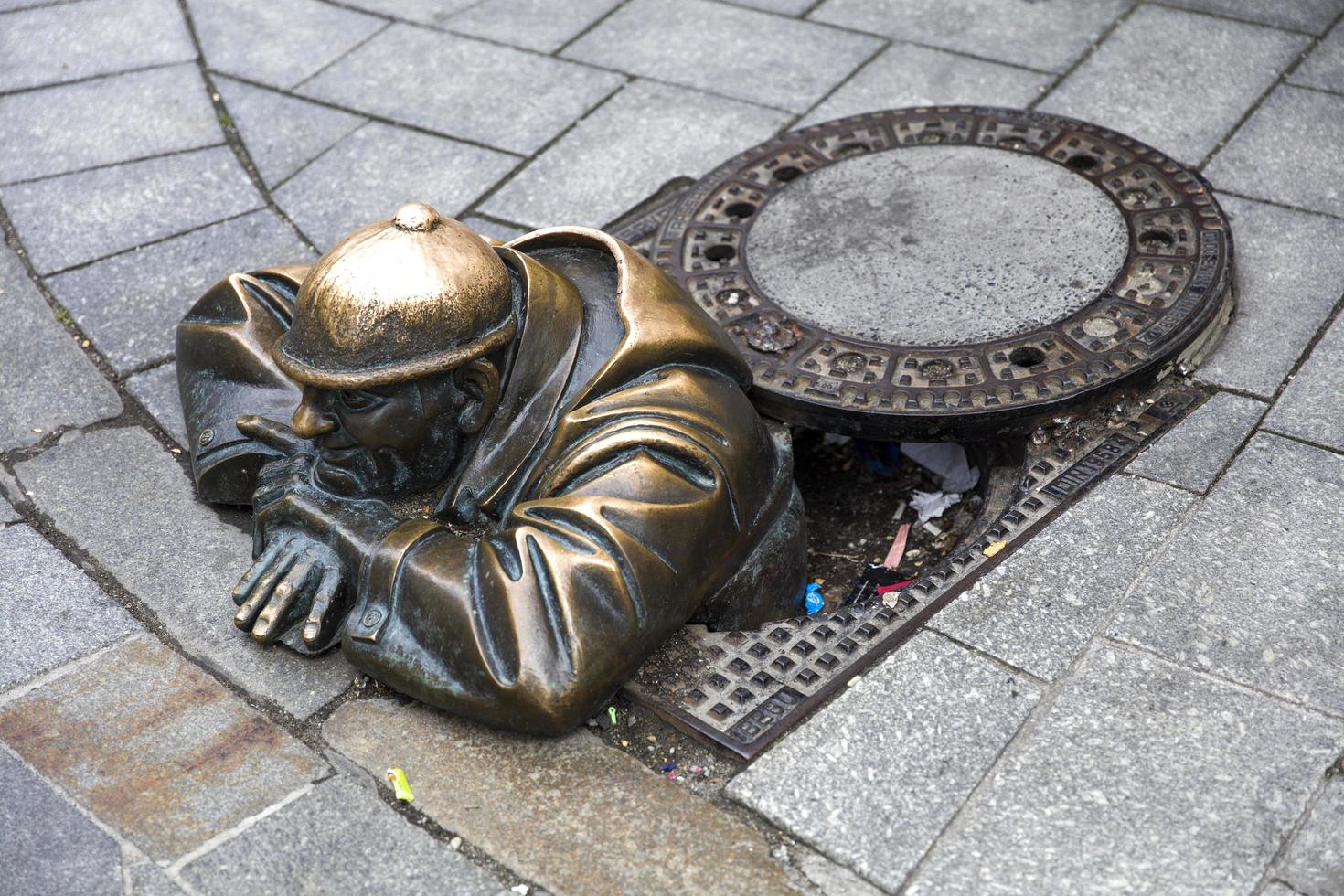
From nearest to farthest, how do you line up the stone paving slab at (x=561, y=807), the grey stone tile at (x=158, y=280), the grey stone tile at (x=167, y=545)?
the stone paving slab at (x=561, y=807)
the grey stone tile at (x=167, y=545)
the grey stone tile at (x=158, y=280)

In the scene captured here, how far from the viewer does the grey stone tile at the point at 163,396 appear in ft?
11.3

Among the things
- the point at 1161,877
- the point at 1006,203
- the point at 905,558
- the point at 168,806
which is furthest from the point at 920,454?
the point at 168,806

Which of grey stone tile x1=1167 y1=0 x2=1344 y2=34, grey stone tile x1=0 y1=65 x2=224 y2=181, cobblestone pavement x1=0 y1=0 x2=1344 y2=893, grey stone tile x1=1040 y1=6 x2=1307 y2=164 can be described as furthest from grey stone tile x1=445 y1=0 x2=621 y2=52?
grey stone tile x1=1167 y1=0 x2=1344 y2=34

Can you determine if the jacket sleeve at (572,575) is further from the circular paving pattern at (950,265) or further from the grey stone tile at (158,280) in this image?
the grey stone tile at (158,280)

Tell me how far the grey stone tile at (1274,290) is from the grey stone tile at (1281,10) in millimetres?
1231

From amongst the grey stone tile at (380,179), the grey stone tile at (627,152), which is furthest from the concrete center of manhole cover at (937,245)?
the grey stone tile at (380,179)

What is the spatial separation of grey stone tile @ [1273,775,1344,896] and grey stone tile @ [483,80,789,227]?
2578mm

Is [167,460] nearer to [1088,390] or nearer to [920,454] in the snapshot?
[920,454]

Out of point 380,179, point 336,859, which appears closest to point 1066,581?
point 336,859

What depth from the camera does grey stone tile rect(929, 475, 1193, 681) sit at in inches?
105

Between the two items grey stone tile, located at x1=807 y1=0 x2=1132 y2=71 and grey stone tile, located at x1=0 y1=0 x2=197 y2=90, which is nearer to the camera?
grey stone tile, located at x1=807 y1=0 x2=1132 y2=71

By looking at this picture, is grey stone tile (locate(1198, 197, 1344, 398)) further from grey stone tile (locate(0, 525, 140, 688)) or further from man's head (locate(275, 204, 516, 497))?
grey stone tile (locate(0, 525, 140, 688))

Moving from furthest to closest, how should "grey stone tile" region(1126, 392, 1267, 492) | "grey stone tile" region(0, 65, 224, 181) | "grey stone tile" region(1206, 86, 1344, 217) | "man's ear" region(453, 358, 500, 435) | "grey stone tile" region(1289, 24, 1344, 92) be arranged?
1. "grey stone tile" region(0, 65, 224, 181)
2. "grey stone tile" region(1289, 24, 1344, 92)
3. "grey stone tile" region(1206, 86, 1344, 217)
4. "grey stone tile" region(1126, 392, 1267, 492)
5. "man's ear" region(453, 358, 500, 435)

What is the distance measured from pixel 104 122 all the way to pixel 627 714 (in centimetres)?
327
